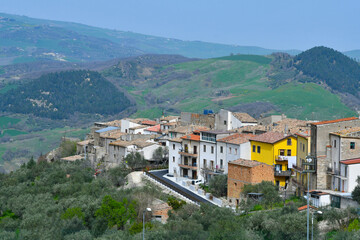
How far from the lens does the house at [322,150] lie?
47.6 m

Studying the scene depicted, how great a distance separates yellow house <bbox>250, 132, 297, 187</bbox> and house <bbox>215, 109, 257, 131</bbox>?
1690 cm

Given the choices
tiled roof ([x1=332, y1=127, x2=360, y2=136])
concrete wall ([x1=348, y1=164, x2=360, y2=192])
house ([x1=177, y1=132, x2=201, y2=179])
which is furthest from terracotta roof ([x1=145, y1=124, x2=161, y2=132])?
concrete wall ([x1=348, y1=164, x2=360, y2=192])

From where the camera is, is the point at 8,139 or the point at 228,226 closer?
the point at 228,226

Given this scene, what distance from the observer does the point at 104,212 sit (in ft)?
158

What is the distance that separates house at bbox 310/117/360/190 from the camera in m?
47.6

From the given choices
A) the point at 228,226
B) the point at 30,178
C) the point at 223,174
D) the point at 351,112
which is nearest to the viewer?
the point at 228,226

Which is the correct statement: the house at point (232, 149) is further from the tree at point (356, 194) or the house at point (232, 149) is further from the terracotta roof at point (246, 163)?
the tree at point (356, 194)

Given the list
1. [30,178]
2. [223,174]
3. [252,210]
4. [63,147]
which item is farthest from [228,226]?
[63,147]

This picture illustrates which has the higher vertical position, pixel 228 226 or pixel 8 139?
pixel 228 226

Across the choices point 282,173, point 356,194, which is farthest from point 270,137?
point 356,194

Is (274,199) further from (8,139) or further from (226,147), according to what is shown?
(8,139)

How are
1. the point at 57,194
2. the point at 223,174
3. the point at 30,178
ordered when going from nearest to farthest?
the point at 223,174
the point at 57,194
the point at 30,178

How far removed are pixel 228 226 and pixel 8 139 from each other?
16399 cm

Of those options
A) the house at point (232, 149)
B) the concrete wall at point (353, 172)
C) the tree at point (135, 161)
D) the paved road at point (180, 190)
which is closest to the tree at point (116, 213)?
the paved road at point (180, 190)
